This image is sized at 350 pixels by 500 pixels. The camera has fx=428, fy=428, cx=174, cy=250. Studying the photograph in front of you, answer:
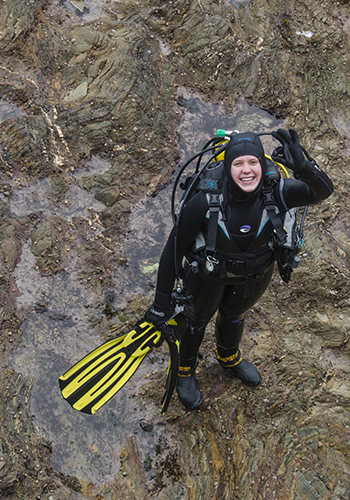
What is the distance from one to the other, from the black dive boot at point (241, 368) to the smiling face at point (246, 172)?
88.1 inches

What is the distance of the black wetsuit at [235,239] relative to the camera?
3273mm

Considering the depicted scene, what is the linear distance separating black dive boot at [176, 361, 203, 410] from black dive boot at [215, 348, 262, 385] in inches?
15.0

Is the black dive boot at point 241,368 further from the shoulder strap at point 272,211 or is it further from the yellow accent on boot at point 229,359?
the shoulder strap at point 272,211

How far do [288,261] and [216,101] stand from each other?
4.80 meters

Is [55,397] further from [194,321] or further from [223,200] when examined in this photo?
[223,200]

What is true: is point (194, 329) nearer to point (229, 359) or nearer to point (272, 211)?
point (229, 359)

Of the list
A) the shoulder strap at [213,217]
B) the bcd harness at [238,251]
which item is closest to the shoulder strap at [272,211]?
the bcd harness at [238,251]

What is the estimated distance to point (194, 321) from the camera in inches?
164

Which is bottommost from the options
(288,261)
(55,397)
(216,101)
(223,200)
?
(55,397)

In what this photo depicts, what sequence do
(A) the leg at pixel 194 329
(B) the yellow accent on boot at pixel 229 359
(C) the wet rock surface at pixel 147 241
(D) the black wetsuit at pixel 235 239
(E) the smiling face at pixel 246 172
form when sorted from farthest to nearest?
1. (B) the yellow accent on boot at pixel 229 359
2. (C) the wet rock surface at pixel 147 241
3. (A) the leg at pixel 194 329
4. (D) the black wetsuit at pixel 235 239
5. (E) the smiling face at pixel 246 172

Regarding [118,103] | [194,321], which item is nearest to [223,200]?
[194,321]

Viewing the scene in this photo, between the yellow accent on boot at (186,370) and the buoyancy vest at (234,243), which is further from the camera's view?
the yellow accent on boot at (186,370)

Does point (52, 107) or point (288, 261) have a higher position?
point (288, 261)

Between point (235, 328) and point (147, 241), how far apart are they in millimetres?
2299
